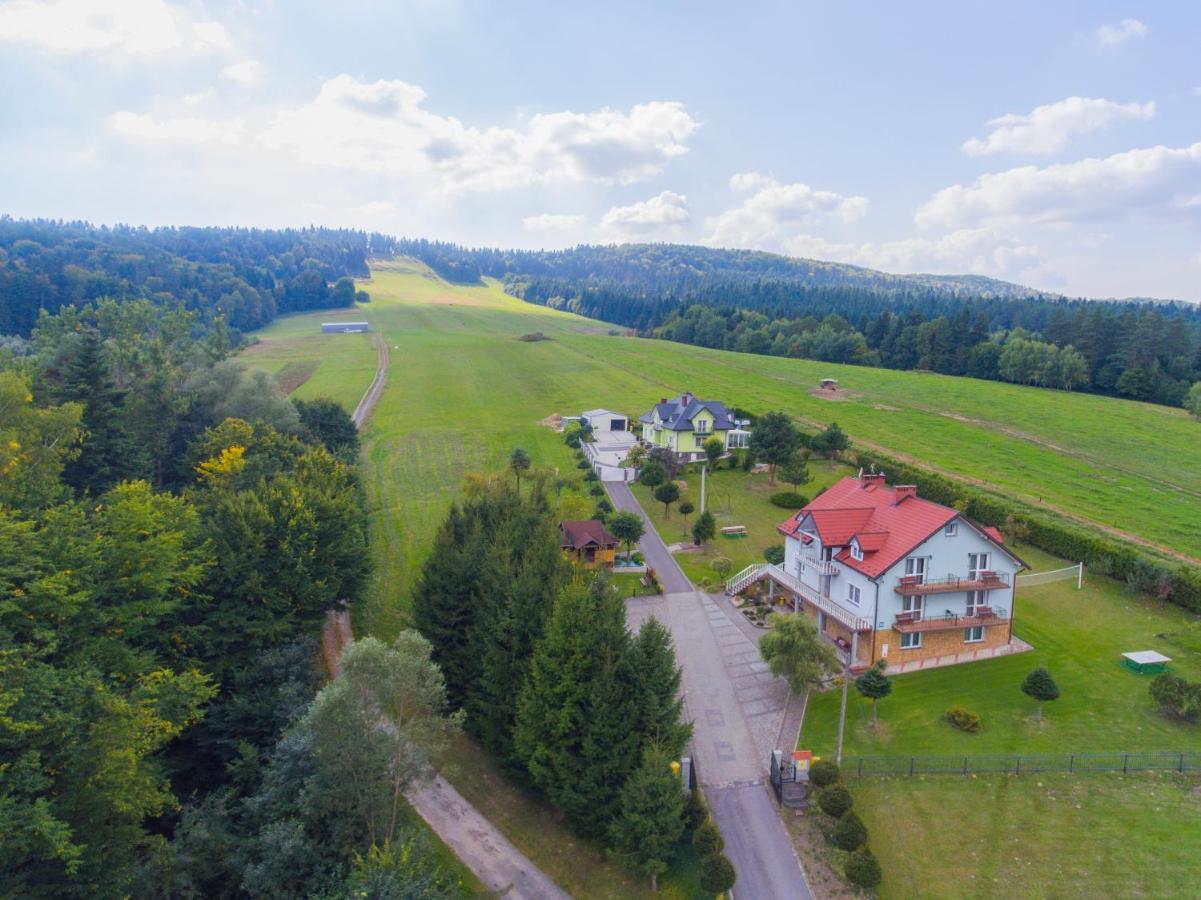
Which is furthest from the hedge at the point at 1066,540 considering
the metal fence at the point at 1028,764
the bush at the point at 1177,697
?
the metal fence at the point at 1028,764

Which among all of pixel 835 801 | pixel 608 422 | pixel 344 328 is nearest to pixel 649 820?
pixel 835 801

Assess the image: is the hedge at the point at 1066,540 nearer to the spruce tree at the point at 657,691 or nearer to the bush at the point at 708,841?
the spruce tree at the point at 657,691

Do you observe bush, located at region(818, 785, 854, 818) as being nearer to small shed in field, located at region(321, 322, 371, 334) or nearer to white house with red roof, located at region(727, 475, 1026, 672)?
white house with red roof, located at region(727, 475, 1026, 672)

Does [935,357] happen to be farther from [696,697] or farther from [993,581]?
[696,697]

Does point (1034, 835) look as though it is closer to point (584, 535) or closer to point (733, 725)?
→ point (733, 725)

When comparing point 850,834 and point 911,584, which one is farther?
point 911,584

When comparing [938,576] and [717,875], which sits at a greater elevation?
[938,576]
